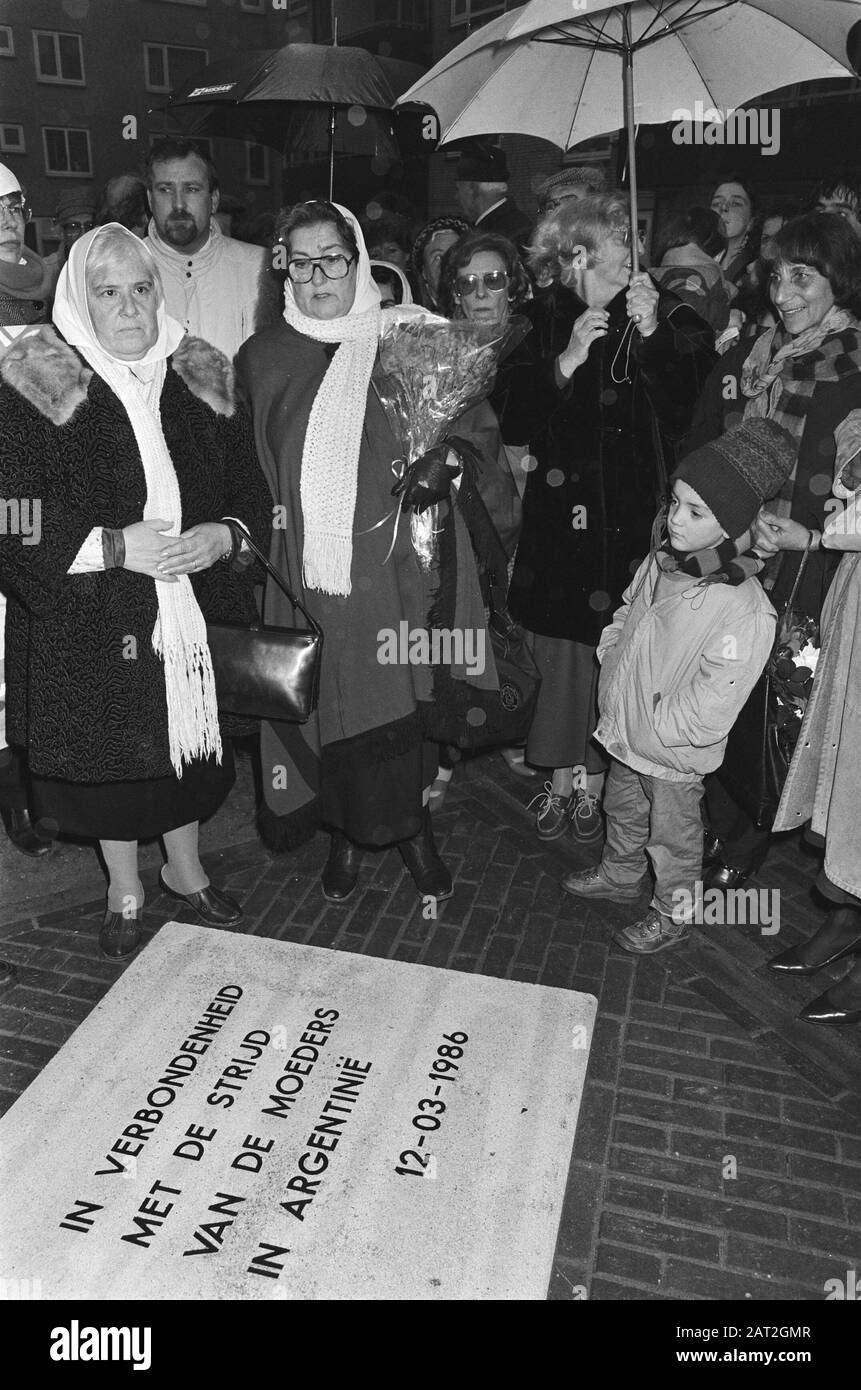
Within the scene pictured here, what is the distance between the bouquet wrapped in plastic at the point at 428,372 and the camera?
3.69 metres

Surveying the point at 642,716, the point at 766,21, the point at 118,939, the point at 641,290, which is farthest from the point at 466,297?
the point at 118,939

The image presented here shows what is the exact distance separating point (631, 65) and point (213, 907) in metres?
3.64

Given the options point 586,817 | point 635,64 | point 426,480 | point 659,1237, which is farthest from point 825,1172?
point 635,64

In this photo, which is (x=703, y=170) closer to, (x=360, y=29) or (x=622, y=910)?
(x=360, y=29)

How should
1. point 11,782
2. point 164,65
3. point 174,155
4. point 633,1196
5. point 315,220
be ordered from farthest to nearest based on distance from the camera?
point 164,65 → point 174,155 → point 11,782 → point 315,220 → point 633,1196

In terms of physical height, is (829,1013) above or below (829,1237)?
above

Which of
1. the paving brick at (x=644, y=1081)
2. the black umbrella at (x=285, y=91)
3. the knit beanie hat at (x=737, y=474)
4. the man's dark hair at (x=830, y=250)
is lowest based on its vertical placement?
the paving brick at (x=644, y=1081)

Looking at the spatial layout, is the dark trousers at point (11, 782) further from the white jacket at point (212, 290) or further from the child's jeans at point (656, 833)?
the child's jeans at point (656, 833)

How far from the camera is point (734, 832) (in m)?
4.48

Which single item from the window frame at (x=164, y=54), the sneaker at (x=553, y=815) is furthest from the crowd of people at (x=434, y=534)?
the window frame at (x=164, y=54)

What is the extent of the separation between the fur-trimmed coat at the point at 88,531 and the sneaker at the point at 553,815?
1845 millimetres

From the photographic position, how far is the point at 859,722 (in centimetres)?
354

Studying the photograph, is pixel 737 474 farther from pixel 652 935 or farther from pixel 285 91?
pixel 285 91

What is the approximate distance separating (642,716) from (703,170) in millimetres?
15531
